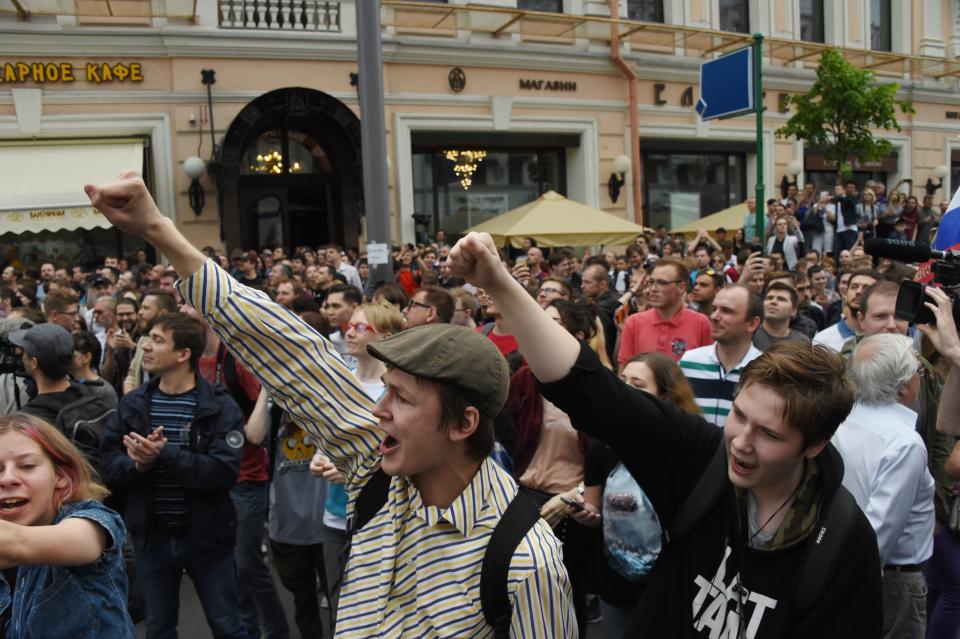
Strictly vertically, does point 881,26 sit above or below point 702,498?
above

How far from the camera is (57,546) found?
1.90m

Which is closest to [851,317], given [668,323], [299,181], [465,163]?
[668,323]

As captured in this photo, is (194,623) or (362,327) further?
(194,623)

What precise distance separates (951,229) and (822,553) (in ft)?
8.11

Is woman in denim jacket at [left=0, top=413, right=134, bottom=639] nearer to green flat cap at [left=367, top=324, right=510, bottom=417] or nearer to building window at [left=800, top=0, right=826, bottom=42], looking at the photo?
green flat cap at [left=367, top=324, right=510, bottom=417]

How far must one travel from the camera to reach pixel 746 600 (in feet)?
6.16

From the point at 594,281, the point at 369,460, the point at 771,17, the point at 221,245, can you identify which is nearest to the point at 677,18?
the point at 771,17

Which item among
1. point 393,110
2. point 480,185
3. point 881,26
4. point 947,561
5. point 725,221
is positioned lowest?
point 947,561

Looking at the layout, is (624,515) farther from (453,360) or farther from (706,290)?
(706,290)

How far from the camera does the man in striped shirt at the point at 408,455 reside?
1835mm

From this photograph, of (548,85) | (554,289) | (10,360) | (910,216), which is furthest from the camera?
(548,85)

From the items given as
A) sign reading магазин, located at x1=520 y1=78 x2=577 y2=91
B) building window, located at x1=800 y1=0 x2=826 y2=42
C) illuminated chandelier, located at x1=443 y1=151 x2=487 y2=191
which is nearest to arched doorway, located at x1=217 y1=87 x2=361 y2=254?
illuminated chandelier, located at x1=443 y1=151 x2=487 y2=191

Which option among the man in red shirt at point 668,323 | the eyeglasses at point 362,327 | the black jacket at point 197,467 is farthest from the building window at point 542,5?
the black jacket at point 197,467

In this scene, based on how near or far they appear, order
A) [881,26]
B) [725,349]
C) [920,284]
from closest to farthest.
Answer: [920,284], [725,349], [881,26]
